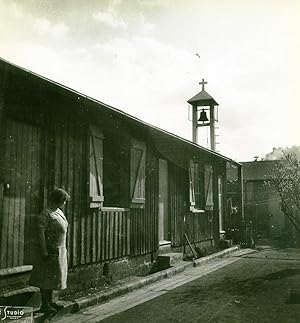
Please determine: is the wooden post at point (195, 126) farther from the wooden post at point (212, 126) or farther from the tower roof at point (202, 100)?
the wooden post at point (212, 126)

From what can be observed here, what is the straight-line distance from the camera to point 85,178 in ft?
24.1

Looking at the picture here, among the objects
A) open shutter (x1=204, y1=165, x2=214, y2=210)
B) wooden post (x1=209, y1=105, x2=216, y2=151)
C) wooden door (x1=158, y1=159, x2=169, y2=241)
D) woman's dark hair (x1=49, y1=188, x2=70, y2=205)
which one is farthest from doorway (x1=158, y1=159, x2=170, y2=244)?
wooden post (x1=209, y1=105, x2=216, y2=151)

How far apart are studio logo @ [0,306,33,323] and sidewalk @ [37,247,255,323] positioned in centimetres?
46

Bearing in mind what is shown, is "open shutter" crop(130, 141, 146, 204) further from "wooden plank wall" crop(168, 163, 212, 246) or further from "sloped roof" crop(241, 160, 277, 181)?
"sloped roof" crop(241, 160, 277, 181)

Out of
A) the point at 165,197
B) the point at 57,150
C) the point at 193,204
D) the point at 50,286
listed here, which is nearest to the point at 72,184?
the point at 57,150

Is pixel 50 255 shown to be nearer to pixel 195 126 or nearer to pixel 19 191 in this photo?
pixel 19 191

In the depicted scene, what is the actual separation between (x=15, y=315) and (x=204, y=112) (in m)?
17.4

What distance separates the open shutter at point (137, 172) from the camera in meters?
8.94

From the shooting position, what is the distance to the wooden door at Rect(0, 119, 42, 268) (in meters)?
5.55

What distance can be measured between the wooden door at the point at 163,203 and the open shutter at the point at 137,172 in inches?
70.2

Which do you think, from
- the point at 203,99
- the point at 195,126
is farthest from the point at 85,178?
the point at 203,99

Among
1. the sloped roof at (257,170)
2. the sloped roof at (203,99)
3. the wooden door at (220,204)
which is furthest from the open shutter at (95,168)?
the sloped roof at (257,170)

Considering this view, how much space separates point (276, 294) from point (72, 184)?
4177 mm

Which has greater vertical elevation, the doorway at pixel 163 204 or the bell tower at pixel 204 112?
the bell tower at pixel 204 112
